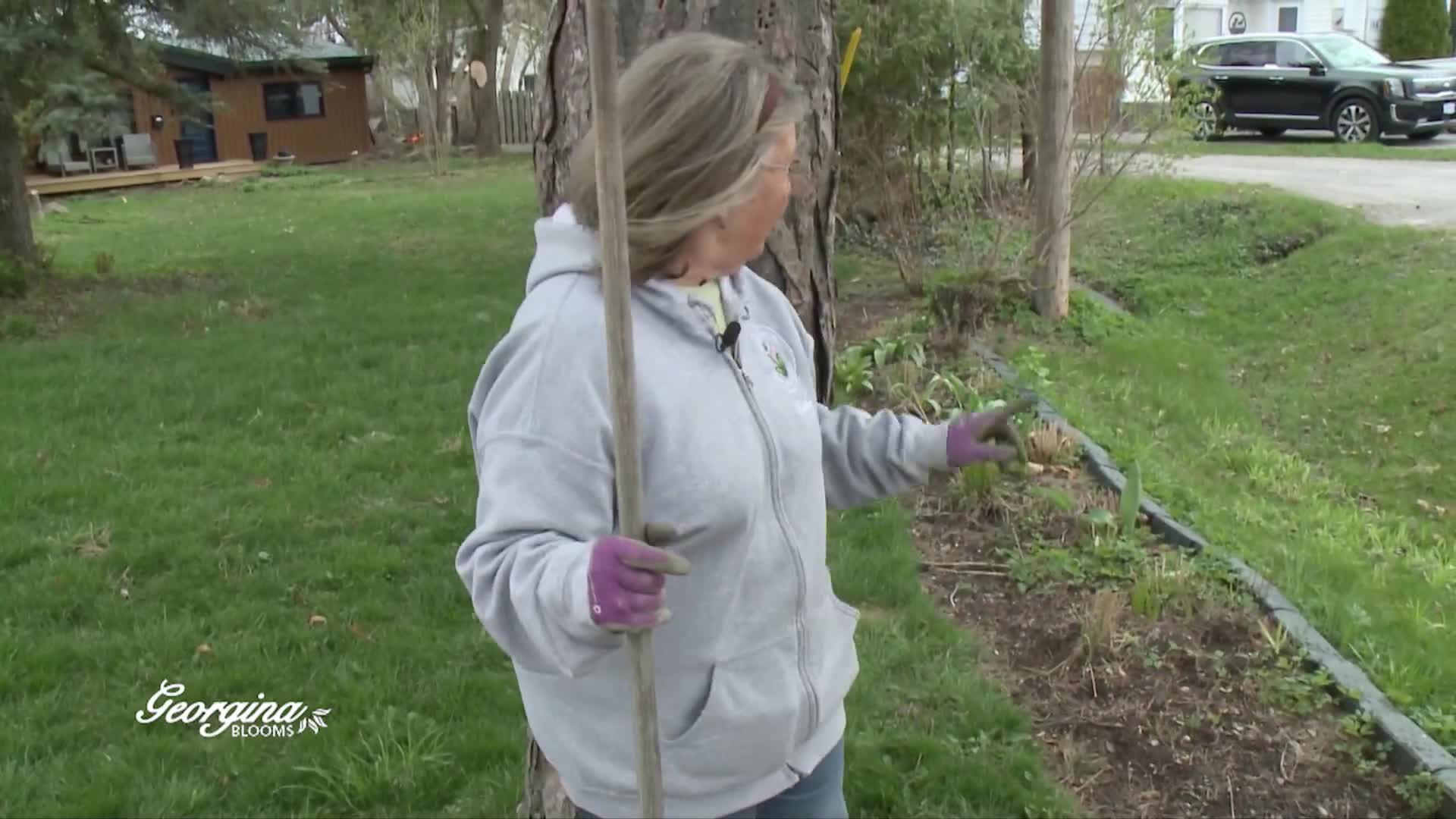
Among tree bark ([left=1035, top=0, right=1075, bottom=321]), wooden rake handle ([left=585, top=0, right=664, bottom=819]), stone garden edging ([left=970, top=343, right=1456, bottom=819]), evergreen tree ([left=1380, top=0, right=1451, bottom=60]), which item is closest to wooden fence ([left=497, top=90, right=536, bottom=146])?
evergreen tree ([left=1380, top=0, right=1451, bottom=60])

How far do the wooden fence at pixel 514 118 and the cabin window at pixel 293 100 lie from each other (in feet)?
14.0

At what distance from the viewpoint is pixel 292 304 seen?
937cm

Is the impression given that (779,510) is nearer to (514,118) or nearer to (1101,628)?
(1101,628)

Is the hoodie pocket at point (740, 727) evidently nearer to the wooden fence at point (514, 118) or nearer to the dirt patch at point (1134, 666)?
the dirt patch at point (1134, 666)

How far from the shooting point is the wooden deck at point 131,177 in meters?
22.1

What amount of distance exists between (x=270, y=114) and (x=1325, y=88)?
21.2 m

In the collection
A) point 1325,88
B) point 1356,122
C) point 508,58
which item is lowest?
point 1356,122

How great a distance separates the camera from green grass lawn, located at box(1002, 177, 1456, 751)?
169 inches

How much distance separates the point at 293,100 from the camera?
28.4 meters

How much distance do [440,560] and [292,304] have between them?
17.9 ft

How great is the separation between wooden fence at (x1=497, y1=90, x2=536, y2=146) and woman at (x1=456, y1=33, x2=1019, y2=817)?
30.2 metres

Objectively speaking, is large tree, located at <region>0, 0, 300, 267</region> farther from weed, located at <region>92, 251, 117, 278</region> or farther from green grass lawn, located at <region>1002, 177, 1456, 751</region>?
green grass lawn, located at <region>1002, 177, 1456, 751</region>

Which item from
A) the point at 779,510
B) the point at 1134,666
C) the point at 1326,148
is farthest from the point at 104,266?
the point at 1326,148

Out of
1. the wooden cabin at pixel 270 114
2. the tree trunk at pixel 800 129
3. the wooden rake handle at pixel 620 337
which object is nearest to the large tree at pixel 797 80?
the tree trunk at pixel 800 129
